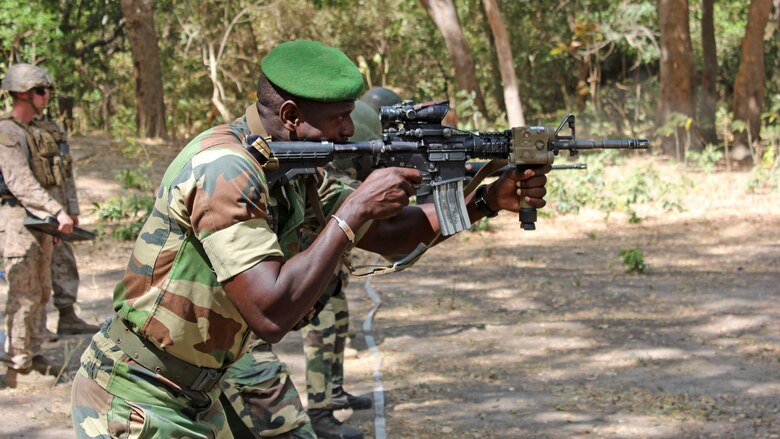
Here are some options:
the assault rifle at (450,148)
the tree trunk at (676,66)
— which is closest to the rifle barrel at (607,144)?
the assault rifle at (450,148)

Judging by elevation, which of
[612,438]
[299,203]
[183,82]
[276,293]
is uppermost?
[183,82]

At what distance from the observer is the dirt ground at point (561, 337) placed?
5645 mm

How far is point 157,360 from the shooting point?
282 centimetres

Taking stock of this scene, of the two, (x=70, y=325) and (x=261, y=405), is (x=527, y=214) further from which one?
(x=70, y=325)

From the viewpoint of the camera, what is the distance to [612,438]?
5.28m

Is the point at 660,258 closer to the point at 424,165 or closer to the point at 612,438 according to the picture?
the point at 612,438

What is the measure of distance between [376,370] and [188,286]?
3.95 meters

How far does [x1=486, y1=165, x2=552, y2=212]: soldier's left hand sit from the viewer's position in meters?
3.51

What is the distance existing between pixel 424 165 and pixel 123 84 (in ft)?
66.4

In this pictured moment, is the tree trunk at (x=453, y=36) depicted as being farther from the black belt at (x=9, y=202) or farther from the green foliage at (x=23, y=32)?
the black belt at (x=9, y=202)

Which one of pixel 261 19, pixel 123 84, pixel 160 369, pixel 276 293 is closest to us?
pixel 276 293

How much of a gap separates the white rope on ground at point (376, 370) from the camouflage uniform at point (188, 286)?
2.45 m

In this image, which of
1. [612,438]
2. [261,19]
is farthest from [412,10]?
[612,438]

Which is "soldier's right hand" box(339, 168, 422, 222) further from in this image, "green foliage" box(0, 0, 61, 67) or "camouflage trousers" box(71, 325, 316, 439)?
"green foliage" box(0, 0, 61, 67)
